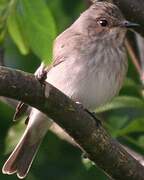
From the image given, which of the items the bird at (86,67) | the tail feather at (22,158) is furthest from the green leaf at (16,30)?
the tail feather at (22,158)

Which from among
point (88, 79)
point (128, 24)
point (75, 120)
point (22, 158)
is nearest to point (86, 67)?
point (88, 79)

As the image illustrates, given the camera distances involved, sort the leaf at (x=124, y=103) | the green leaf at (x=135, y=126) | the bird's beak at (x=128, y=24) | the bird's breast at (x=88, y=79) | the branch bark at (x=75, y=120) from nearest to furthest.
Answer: the branch bark at (x=75, y=120)
the bird's beak at (x=128, y=24)
the bird's breast at (x=88, y=79)
the green leaf at (x=135, y=126)
the leaf at (x=124, y=103)

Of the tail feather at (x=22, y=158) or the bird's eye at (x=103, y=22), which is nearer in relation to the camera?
the tail feather at (x=22, y=158)

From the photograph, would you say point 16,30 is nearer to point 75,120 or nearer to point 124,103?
point 75,120

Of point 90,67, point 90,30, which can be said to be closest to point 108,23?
point 90,30

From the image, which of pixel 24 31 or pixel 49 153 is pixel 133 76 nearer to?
pixel 49 153

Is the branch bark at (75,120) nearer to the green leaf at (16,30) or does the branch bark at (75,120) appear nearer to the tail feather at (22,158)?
the green leaf at (16,30)

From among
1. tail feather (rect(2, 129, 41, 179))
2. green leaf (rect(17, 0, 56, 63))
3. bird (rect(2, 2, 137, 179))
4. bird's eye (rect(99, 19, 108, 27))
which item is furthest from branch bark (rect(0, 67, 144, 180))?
bird's eye (rect(99, 19, 108, 27))

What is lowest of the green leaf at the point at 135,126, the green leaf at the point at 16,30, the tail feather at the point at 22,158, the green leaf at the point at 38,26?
the tail feather at the point at 22,158
